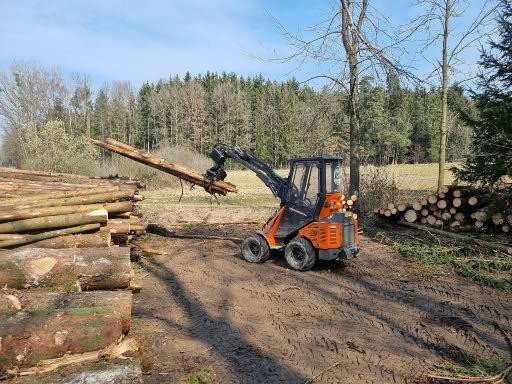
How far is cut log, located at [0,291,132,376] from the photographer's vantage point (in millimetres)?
3812

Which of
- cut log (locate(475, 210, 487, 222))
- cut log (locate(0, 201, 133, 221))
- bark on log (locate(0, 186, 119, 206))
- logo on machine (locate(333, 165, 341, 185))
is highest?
logo on machine (locate(333, 165, 341, 185))

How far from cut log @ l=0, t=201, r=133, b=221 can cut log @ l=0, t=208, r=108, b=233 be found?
80 mm

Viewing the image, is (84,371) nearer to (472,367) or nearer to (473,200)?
(472,367)

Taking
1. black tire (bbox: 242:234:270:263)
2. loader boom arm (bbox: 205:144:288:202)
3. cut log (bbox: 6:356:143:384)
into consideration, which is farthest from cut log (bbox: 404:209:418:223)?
cut log (bbox: 6:356:143:384)

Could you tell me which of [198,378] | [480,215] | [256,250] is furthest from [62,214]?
[480,215]

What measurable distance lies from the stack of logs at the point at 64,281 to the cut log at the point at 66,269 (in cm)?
1

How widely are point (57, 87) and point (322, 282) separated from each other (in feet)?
175

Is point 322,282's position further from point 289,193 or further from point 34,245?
point 34,245

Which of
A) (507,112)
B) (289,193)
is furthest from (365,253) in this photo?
(507,112)

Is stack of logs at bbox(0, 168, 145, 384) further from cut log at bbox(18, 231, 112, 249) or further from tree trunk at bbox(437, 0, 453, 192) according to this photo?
tree trunk at bbox(437, 0, 453, 192)

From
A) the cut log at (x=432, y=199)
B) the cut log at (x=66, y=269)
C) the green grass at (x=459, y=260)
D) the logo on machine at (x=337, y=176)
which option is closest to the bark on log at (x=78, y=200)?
the cut log at (x=66, y=269)

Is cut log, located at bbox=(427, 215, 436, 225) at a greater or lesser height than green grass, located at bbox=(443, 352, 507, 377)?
greater

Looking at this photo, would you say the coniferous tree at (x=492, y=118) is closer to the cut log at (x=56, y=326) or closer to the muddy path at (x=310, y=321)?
the muddy path at (x=310, y=321)

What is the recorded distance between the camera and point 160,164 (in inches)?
374
